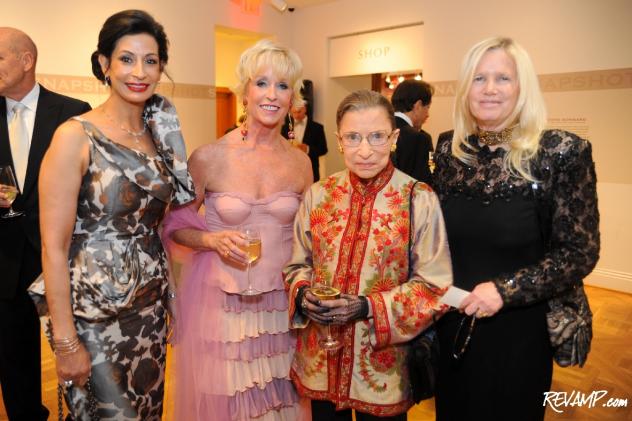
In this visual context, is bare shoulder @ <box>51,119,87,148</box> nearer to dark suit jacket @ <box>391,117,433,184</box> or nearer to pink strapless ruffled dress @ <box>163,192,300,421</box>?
pink strapless ruffled dress @ <box>163,192,300,421</box>

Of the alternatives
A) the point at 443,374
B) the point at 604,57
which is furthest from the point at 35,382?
the point at 604,57

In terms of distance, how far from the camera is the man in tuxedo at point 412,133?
4.43m

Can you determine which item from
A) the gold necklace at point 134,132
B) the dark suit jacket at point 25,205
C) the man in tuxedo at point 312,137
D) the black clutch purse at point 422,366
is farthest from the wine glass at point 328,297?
the man in tuxedo at point 312,137

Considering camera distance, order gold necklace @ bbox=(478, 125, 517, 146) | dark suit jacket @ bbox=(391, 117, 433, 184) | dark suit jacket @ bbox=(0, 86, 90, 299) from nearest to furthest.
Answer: gold necklace @ bbox=(478, 125, 517, 146) < dark suit jacket @ bbox=(0, 86, 90, 299) < dark suit jacket @ bbox=(391, 117, 433, 184)

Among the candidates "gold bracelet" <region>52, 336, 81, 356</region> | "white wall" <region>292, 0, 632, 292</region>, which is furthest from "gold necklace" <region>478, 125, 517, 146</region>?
"white wall" <region>292, 0, 632, 292</region>

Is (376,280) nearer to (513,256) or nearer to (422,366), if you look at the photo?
(422,366)

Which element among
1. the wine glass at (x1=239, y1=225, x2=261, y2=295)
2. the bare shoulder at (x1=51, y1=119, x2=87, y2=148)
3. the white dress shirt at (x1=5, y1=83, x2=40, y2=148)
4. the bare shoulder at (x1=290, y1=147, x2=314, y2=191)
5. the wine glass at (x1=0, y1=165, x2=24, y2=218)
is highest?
the white dress shirt at (x1=5, y1=83, x2=40, y2=148)

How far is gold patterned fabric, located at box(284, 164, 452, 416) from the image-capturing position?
1.70 meters

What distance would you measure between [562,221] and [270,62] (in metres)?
1.32

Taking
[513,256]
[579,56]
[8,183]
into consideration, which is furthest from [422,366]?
[579,56]

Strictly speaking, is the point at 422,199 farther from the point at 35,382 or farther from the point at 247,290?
the point at 35,382

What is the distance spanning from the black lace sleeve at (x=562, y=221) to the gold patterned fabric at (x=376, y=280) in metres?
0.27

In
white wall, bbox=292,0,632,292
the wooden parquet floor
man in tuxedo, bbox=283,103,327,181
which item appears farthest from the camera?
man in tuxedo, bbox=283,103,327,181

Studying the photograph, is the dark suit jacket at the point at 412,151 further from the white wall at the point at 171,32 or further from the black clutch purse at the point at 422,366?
the white wall at the point at 171,32
